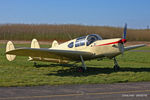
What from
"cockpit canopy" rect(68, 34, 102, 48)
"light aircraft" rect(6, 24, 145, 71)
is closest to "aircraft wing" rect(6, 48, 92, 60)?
"light aircraft" rect(6, 24, 145, 71)

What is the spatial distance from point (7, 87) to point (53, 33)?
52.6 m

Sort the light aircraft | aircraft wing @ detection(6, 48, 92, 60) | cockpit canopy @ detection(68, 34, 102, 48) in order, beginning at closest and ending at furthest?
aircraft wing @ detection(6, 48, 92, 60), the light aircraft, cockpit canopy @ detection(68, 34, 102, 48)

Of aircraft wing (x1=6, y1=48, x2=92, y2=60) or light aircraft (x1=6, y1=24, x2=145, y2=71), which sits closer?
aircraft wing (x1=6, y1=48, x2=92, y2=60)

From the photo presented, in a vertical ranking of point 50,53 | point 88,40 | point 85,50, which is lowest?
point 50,53

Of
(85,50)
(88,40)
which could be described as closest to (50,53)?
(85,50)

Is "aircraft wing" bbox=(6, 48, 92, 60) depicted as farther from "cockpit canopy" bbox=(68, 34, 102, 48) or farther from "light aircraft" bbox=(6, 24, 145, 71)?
"cockpit canopy" bbox=(68, 34, 102, 48)

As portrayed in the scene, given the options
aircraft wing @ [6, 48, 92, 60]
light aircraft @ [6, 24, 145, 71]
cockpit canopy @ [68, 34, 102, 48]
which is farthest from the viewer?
cockpit canopy @ [68, 34, 102, 48]

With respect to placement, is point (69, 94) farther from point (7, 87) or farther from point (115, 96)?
→ point (7, 87)

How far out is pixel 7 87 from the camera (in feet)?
29.6

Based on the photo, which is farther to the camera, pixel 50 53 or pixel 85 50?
pixel 85 50

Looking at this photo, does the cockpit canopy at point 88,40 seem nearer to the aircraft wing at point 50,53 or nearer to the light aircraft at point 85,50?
the light aircraft at point 85,50

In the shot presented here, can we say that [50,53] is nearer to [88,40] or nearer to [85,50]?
[85,50]

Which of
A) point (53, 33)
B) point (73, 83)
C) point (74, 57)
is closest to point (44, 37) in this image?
point (53, 33)

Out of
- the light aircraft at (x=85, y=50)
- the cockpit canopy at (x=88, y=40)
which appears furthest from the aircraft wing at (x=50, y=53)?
the cockpit canopy at (x=88, y=40)
